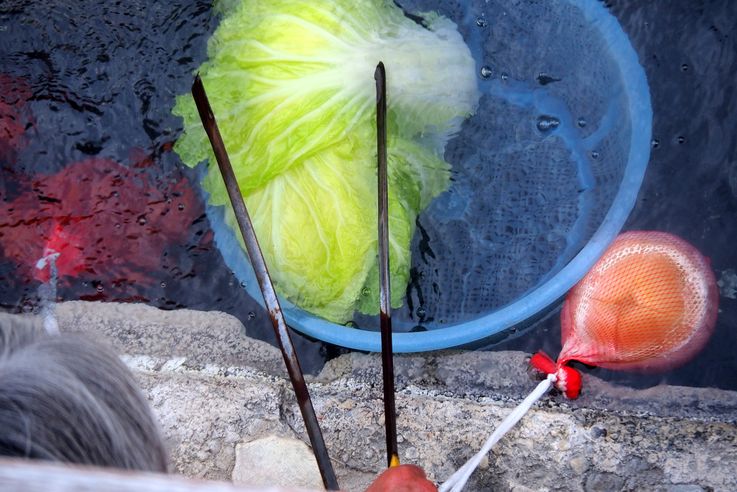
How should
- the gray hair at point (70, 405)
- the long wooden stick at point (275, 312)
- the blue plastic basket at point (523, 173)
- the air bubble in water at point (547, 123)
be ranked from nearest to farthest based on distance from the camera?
the gray hair at point (70, 405), the long wooden stick at point (275, 312), the blue plastic basket at point (523, 173), the air bubble in water at point (547, 123)

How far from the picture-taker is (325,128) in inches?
105

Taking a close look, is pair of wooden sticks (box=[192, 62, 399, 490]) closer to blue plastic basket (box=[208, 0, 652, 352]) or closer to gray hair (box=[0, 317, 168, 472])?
blue plastic basket (box=[208, 0, 652, 352])

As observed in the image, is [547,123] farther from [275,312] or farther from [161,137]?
[161,137]

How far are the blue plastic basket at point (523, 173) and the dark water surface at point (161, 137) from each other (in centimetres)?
19

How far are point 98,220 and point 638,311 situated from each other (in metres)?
2.37

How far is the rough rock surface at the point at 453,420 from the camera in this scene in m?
2.14

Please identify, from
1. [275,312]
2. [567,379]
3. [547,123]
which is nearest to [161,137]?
[275,312]

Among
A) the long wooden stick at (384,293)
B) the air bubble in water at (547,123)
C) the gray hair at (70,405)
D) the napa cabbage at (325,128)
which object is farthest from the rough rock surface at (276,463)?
the air bubble in water at (547,123)

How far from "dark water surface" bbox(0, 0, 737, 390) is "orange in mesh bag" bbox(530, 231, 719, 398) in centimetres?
15

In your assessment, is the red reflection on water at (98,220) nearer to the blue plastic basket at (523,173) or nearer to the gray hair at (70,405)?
the blue plastic basket at (523,173)

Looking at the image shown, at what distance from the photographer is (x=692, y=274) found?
259 centimetres

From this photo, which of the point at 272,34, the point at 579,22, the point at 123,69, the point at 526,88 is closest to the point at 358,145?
the point at 272,34

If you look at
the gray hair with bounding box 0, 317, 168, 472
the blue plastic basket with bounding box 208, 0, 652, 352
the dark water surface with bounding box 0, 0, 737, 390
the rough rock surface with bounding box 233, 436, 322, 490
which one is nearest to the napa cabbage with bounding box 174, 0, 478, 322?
the blue plastic basket with bounding box 208, 0, 652, 352

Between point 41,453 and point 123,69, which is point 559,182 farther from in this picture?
point 41,453
